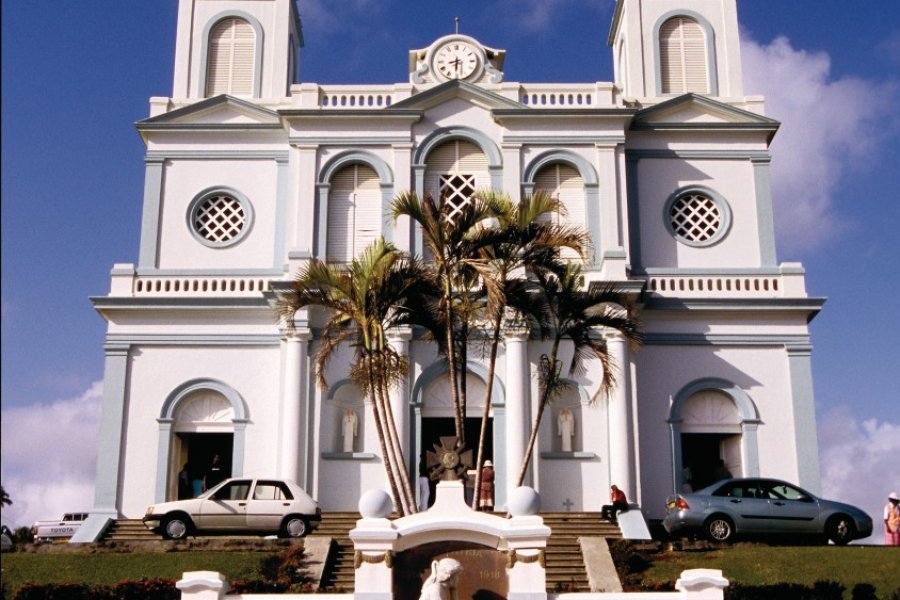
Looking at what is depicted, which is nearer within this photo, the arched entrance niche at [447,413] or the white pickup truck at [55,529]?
the arched entrance niche at [447,413]

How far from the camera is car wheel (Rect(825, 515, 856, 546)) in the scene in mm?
23234

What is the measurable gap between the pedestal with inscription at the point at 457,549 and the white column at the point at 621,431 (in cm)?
1253

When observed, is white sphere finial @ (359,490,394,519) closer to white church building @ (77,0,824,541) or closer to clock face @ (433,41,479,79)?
white church building @ (77,0,824,541)

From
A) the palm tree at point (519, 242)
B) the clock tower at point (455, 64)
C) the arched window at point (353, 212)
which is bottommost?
the palm tree at point (519, 242)

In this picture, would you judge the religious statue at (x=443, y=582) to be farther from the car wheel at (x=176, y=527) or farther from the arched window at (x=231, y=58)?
the arched window at (x=231, y=58)

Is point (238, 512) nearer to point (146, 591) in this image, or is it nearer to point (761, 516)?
point (146, 591)

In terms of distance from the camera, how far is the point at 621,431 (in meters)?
27.8

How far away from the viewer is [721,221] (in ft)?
102

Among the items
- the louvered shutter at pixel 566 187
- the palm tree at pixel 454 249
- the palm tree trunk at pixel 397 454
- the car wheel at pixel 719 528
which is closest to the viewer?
the palm tree trunk at pixel 397 454

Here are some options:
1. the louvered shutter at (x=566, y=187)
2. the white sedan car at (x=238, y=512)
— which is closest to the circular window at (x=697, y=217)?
the louvered shutter at (x=566, y=187)

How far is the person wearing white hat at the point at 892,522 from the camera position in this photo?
24.3 m

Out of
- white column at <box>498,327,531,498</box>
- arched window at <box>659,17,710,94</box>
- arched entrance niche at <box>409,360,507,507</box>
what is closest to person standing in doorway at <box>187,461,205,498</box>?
arched entrance niche at <box>409,360,507,507</box>

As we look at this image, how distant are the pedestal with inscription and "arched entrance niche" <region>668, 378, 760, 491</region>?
565 inches

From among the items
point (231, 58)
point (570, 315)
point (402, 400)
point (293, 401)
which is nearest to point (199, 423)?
point (293, 401)
